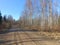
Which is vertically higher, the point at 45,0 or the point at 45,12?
the point at 45,0

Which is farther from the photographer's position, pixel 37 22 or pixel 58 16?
pixel 37 22

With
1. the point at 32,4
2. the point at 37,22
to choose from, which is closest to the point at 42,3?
the point at 32,4

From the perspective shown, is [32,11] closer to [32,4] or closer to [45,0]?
[32,4]

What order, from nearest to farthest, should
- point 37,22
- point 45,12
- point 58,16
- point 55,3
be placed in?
point 55,3 < point 45,12 < point 58,16 < point 37,22

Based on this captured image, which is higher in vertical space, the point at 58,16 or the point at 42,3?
the point at 42,3

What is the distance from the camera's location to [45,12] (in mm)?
44844

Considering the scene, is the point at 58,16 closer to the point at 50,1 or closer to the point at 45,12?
the point at 45,12

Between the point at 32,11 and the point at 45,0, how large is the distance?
17644 mm

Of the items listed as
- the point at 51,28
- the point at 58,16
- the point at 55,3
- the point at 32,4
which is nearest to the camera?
the point at 51,28

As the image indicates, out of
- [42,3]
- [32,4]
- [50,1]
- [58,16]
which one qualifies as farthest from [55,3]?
[32,4]

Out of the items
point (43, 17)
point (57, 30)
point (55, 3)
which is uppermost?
point (55, 3)

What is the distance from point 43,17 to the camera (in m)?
45.5

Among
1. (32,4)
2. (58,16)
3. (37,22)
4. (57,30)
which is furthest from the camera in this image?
(37,22)

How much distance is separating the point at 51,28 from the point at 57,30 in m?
2.59
